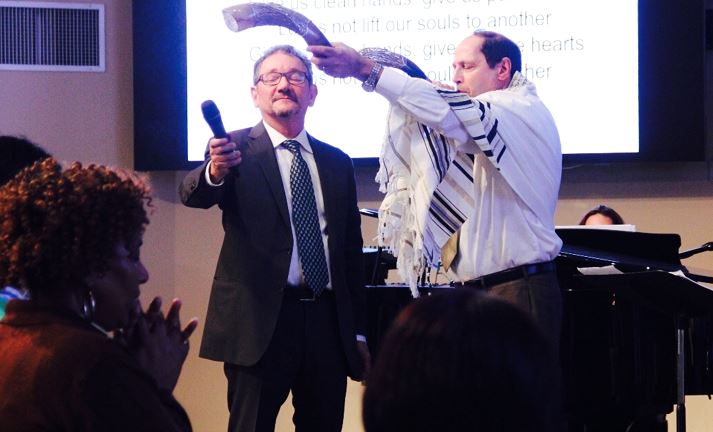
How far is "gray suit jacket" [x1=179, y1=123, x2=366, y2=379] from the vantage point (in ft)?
11.0

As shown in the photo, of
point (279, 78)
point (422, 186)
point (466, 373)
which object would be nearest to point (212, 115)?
point (279, 78)

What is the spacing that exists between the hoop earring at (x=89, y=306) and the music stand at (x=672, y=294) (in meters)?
2.17

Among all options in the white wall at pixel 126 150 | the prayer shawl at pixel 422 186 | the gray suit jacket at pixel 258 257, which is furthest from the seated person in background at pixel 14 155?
the white wall at pixel 126 150

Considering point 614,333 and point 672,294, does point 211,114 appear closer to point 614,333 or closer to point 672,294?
point 672,294

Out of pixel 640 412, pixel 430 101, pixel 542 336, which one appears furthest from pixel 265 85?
pixel 542 336

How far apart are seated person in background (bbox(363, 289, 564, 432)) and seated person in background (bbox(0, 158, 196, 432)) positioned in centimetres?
62

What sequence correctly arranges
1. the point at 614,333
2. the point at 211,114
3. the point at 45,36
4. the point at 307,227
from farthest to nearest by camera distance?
the point at 45,36
the point at 614,333
the point at 307,227
the point at 211,114

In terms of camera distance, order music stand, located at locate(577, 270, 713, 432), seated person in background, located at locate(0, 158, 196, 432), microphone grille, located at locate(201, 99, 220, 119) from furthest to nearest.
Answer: music stand, located at locate(577, 270, 713, 432) → microphone grille, located at locate(201, 99, 220, 119) → seated person in background, located at locate(0, 158, 196, 432)

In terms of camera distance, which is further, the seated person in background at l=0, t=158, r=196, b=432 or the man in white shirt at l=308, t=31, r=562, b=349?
the man in white shirt at l=308, t=31, r=562, b=349

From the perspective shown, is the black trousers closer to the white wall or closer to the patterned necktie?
the patterned necktie

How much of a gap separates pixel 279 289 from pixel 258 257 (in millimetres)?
132

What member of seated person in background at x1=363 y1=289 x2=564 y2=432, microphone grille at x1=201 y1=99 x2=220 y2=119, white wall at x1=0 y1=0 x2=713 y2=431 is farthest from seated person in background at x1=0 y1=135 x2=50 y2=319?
white wall at x1=0 y1=0 x2=713 y2=431

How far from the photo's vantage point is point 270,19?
134 inches

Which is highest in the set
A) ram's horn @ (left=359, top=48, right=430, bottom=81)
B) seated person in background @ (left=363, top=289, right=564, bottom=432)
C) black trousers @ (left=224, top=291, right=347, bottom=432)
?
ram's horn @ (left=359, top=48, right=430, bottom=81)
